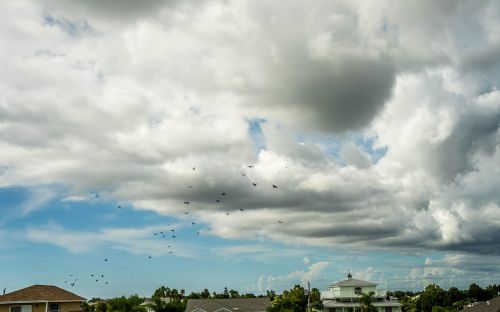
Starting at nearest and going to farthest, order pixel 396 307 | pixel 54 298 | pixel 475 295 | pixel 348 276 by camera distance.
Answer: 1. pixel 54 298
2. pixel 396 307
3. pixel 348 276
4. pixel 475 295

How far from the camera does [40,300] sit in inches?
2462

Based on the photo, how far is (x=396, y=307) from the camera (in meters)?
108

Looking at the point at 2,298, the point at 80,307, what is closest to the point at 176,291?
the point at 80,307

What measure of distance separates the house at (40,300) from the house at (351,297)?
2391 inches

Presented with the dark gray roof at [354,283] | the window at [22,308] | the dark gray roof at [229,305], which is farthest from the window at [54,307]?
the dark gray roof at [354,283]

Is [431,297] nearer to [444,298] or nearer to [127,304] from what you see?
[444,298]

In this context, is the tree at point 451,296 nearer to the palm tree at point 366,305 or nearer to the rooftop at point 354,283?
the rooftop at point 354,283

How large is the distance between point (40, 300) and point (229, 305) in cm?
6030

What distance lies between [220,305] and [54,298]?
56.0 m

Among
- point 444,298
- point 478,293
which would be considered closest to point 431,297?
point 444,298

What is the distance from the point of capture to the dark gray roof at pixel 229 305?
11212 centimetres

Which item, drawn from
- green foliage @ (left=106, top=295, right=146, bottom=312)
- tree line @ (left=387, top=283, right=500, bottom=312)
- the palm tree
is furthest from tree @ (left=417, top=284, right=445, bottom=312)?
green foliage @ (left=106, top=295, right=146, bottom=312)

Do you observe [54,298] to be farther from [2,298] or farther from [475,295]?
[475,295]

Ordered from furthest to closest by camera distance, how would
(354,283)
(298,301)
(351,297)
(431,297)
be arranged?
(431,297) < (354,283) < (351,297) < (298,301)
